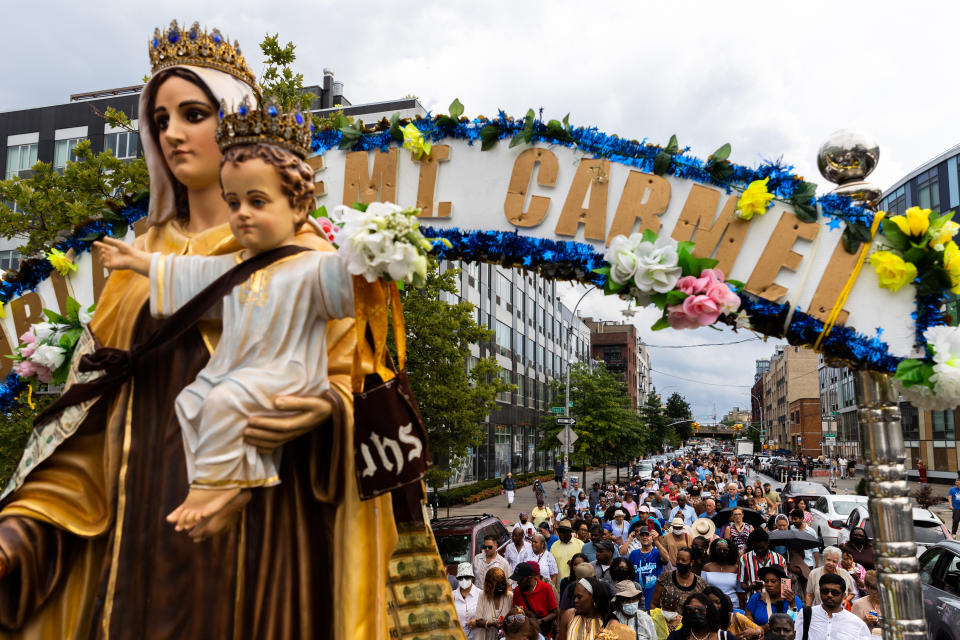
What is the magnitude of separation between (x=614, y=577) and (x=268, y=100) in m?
6.51

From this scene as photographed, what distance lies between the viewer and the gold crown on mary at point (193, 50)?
3334 millimetres

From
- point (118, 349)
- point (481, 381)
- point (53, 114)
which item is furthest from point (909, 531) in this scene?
point (53, 114)

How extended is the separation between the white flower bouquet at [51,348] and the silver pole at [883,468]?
4.19 m

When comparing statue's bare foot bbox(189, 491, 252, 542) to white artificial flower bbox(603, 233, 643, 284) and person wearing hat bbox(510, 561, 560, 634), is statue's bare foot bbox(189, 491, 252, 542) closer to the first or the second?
white artificial flower bbox(603, 233, 643, 284)

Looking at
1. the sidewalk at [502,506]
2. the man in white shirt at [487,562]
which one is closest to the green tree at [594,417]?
the sidewalk at [502,506]

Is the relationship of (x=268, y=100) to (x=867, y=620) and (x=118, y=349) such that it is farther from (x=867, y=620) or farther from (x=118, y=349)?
(x=867, y=620)

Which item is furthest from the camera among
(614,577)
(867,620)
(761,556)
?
(761,556)

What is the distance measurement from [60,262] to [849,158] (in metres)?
5.05

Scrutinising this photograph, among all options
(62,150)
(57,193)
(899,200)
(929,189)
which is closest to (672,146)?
(57,193)

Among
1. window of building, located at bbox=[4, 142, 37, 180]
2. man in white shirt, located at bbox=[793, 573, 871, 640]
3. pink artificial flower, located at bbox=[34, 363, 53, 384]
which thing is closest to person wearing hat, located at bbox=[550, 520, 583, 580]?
man in white shirt, located at bbox=[793, 573, 871, 640]

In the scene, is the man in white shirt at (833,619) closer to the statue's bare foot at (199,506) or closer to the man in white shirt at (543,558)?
the man in white shirt at (543,558)

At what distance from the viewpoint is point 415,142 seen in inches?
177

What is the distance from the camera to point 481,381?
22156 millimetres

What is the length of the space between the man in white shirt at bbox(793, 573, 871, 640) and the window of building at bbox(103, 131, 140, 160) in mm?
33170
